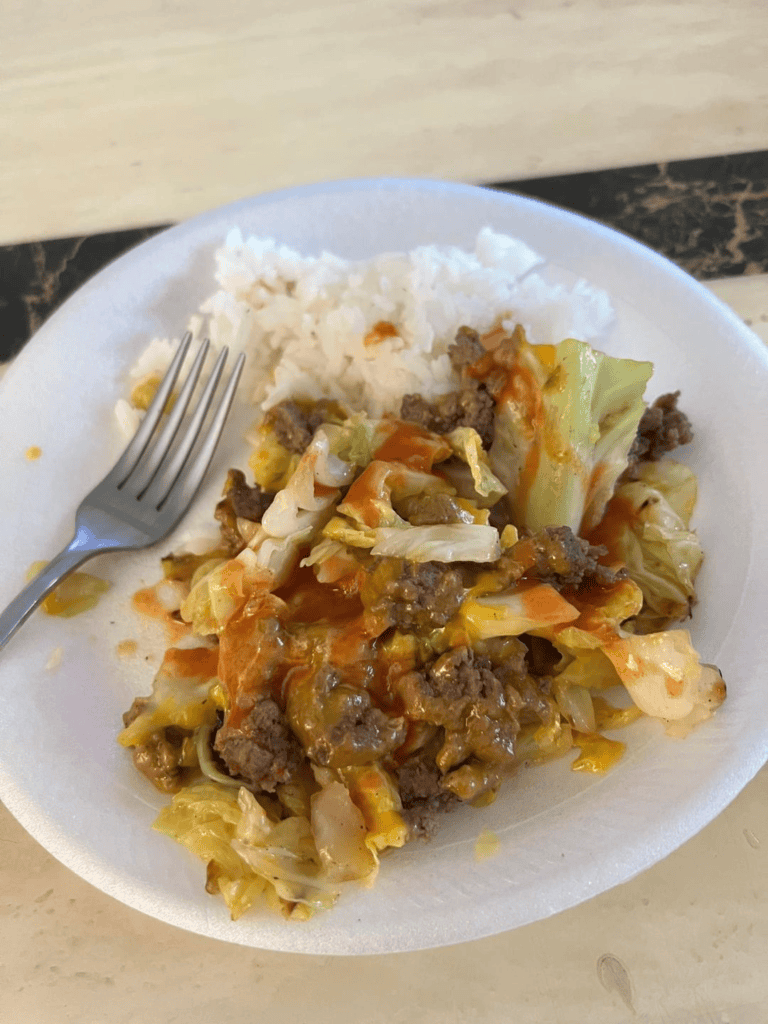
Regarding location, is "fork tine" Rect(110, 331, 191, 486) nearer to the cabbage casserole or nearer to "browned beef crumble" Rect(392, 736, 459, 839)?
the cabbage casserole

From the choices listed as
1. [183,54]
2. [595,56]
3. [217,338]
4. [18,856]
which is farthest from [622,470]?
[183,54]

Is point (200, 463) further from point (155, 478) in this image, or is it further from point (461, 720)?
point (461, 720)

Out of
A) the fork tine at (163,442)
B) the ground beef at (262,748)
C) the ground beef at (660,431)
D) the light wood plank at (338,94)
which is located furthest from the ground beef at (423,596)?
the light wood plank at (338,94)

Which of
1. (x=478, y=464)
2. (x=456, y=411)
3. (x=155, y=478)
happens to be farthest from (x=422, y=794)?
(x=155, y=478)

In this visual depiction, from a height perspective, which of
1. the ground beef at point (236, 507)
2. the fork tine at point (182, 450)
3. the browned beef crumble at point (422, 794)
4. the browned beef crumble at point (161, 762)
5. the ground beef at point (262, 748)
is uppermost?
the fork tine at point (182, 450)

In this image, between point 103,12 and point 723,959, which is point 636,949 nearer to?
point 723,959

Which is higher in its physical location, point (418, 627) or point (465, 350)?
point (465, 350)

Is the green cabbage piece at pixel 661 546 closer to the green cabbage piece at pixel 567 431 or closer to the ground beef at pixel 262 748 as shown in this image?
the green cabbage piece at pixel 567 431
